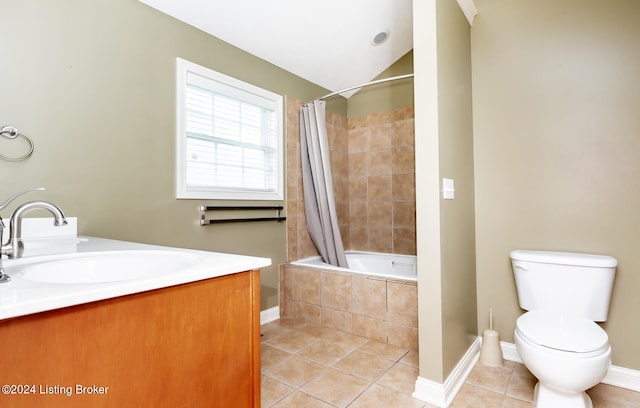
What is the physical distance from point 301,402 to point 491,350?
48.8 inches

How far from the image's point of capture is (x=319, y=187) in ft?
9.52

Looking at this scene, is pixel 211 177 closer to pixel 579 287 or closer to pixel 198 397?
pixel 198 397

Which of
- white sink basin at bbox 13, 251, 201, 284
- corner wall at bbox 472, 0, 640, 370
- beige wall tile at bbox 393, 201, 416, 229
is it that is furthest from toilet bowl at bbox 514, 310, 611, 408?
beige wall tile at bbox 393, 201, 416, 229

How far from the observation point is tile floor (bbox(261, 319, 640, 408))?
167 cm

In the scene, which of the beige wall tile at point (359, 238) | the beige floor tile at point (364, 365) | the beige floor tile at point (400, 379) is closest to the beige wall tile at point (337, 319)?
the beige floor tile at point (364, 365)

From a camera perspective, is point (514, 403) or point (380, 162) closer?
point (514, 403)

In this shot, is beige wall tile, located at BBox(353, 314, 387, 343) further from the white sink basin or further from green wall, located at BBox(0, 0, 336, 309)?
the white sink basin

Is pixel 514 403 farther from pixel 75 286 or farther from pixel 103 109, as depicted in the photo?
pixel 103 109

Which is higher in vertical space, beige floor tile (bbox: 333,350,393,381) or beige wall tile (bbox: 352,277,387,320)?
beige wall tile (bbox: 352,277,387,320)


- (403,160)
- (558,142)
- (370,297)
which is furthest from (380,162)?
(558,142)

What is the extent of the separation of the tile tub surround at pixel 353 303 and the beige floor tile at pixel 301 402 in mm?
851

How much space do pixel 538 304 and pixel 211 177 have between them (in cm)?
230

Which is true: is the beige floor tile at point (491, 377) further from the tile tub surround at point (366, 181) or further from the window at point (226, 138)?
the window at point (226, 138)

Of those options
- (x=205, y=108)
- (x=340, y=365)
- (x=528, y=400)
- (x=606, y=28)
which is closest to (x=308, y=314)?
(x=340, y=365)
